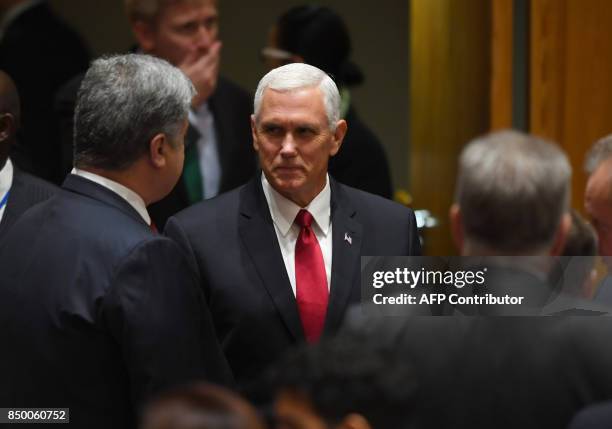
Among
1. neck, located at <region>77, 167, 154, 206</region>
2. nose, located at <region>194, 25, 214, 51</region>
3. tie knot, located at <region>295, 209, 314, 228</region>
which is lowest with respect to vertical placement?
tie knot, located at <region>295, 209, 314, 228</region>

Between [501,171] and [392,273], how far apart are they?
68cm

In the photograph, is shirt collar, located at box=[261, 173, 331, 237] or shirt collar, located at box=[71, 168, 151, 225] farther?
shirt collar, located at box=[261, 173, 331, 237]

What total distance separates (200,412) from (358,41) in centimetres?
506

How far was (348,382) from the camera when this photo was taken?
1634mm

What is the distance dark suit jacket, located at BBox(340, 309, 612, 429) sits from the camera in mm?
1904

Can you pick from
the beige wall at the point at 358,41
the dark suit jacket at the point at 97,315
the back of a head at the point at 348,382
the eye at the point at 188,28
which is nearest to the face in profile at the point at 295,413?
the back of a head at the point at 348,382

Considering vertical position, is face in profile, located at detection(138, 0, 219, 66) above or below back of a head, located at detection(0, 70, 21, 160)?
above

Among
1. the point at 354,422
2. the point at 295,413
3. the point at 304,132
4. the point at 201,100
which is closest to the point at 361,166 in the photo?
the point at 201,100

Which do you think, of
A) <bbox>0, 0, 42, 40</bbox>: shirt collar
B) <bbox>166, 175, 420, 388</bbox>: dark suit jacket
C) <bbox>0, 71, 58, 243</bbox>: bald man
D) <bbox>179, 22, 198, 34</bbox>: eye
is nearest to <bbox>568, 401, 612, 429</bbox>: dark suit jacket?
<bbox>166, 175, 420, 388</bbox>: dark suit jacket

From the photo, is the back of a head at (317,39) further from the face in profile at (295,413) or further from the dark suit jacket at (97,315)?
the face in profile at (295,413)

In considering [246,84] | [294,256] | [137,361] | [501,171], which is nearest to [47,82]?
[246,84]

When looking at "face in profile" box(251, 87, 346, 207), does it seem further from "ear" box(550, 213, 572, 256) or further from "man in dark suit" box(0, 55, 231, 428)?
"ear" box(550, 213, 572, 256)

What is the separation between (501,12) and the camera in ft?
12.5

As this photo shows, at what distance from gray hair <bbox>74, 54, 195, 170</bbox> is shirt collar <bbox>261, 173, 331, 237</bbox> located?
1.20 ft
